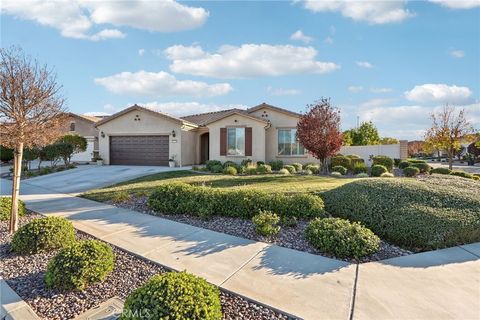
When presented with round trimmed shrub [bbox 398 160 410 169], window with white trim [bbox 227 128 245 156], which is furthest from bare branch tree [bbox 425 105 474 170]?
window with white trim [bbox 227 128 245 156]

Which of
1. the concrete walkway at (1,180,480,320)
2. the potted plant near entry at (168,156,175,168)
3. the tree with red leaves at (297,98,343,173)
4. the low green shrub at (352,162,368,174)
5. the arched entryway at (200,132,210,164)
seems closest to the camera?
the concrete walkway at (1,180,480,320)

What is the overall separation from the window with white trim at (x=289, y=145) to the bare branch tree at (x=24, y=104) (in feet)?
48.3

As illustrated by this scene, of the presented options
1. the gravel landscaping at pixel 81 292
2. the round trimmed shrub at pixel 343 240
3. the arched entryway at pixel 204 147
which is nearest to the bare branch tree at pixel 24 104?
the gravel landscaping at pixel 81 292

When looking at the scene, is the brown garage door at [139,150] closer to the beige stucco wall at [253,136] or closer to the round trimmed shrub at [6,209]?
the beige stucco wall at [253,136]

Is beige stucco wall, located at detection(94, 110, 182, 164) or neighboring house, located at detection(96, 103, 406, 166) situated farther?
beige stucco wall, located at detection(94, 110, 182, 164)

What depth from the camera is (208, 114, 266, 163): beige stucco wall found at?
59.8 feet

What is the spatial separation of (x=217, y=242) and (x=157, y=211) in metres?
2.77

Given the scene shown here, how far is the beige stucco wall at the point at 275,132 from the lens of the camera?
18.9 metres

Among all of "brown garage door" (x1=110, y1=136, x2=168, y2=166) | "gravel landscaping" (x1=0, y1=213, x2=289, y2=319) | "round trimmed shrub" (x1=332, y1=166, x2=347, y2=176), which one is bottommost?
"gravel landscaping" (x1=0, y1=213, x2=289, y2=319)

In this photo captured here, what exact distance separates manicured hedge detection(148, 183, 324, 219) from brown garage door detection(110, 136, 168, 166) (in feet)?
40.8

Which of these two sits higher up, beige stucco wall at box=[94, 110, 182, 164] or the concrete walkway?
beige stucco wall at box=[94, 110, 182, 164]

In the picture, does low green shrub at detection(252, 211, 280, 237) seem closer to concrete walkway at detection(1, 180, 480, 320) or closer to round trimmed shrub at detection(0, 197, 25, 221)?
concrete walkway at detection(1, 180, 480, 320)

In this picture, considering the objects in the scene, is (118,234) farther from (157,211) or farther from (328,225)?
(328,225)

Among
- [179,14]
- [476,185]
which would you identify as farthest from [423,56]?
[179,14]
